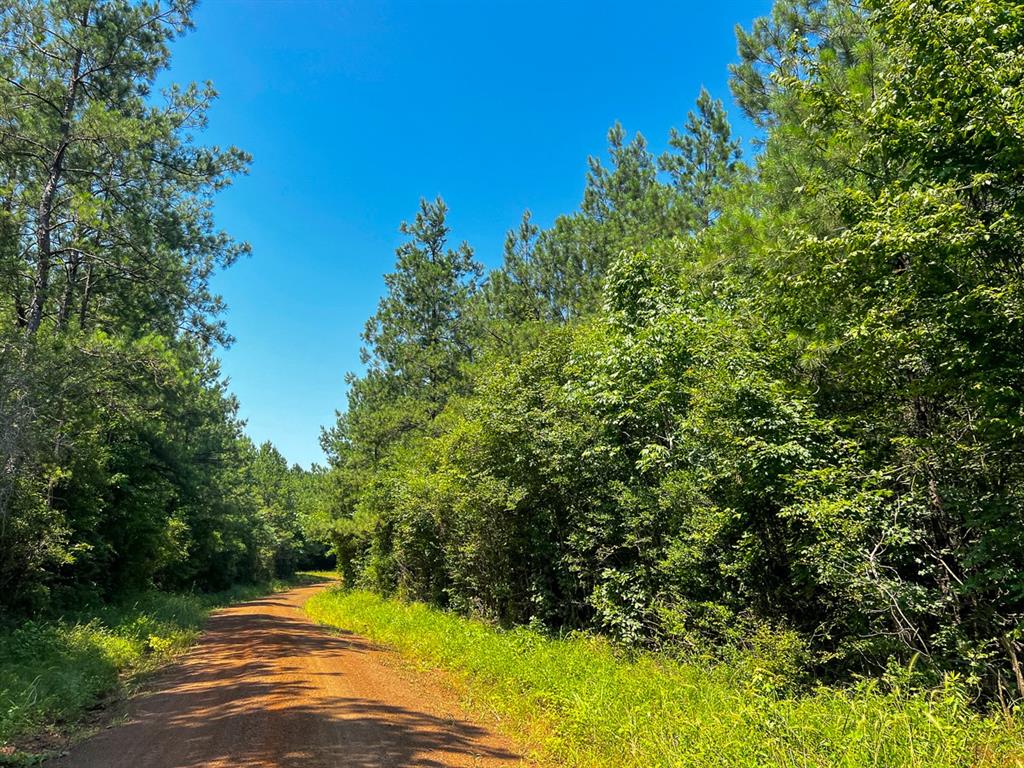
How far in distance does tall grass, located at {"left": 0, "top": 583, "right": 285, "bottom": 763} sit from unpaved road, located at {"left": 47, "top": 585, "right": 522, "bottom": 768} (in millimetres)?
807

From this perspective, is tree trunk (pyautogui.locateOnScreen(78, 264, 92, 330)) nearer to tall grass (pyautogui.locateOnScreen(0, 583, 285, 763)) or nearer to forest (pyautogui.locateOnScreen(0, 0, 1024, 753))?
forest (pyautogui.locateOnScreen(0, 0, 1024, 753))

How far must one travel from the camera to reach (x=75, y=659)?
31.2 feet

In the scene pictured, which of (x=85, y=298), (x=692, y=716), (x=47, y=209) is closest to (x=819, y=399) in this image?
(x=692, y=716)

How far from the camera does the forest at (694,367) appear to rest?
211 inches

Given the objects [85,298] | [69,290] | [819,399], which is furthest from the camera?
[85,298]

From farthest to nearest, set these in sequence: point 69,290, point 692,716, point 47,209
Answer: point 69,290, point 47,209, point 692,716

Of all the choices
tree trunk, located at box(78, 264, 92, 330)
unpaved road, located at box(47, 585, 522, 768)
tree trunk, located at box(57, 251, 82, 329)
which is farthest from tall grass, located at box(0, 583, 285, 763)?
tree trunk, located at box(78, 264, 92, 330)

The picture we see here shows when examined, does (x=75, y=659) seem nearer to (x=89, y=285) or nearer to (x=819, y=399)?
(x=89, y=285)

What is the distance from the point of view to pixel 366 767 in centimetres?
527

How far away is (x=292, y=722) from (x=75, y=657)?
19.9 ft

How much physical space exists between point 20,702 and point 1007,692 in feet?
39.0

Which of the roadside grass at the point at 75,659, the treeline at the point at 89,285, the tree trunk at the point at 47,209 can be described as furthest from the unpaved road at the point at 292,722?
the tree trunk at the point at 47,209

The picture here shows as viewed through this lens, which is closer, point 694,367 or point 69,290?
point 694,367

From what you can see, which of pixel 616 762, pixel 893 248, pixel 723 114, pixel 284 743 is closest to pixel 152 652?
pixel 284 743
